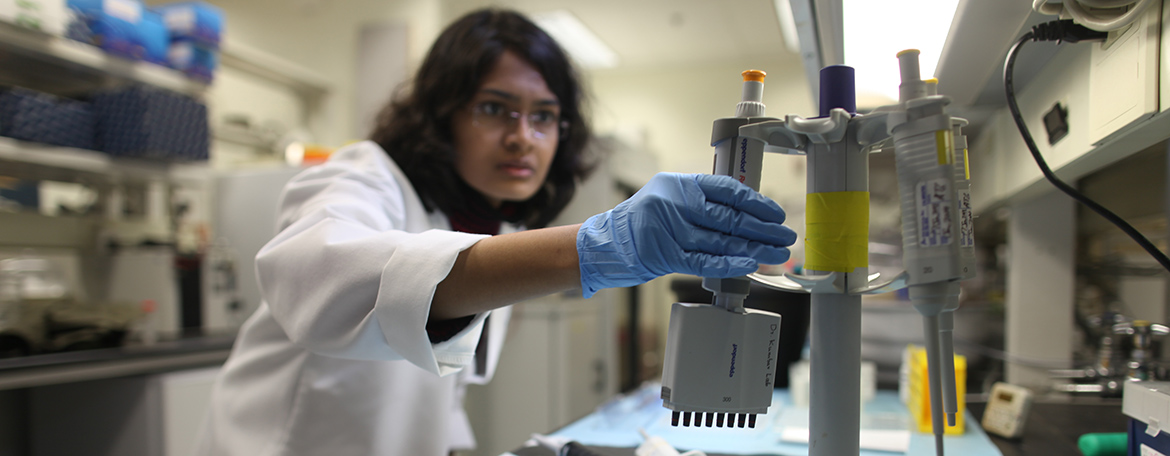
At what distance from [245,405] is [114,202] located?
1844 millimetres

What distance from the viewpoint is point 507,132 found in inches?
42.3

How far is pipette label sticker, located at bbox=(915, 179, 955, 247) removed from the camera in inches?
18.0

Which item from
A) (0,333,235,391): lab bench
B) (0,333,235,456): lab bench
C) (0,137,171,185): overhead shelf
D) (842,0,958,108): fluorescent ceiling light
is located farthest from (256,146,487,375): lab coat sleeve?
(0,137,171,185): overhead shelf

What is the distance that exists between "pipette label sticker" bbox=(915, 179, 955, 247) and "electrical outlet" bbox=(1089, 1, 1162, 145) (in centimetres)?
28

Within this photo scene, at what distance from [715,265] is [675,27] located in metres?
3.99

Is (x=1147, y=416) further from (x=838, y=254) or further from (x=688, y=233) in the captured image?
(x=688, y=233)

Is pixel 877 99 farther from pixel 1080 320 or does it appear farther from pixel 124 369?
pixel 124 369

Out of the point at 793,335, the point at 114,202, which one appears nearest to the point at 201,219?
the point at 114,202

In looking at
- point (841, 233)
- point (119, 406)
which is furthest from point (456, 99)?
point (119, 406)

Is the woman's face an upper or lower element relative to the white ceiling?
lower

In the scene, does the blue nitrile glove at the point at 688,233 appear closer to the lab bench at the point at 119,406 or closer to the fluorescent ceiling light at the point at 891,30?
the fluorescent ceiling light at the point at 891,30

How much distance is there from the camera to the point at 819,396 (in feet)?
1.82

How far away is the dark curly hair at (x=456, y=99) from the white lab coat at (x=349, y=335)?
0.05 m

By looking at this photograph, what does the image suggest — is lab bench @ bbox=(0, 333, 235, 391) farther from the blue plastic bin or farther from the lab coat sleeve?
the lab coat sleeve
